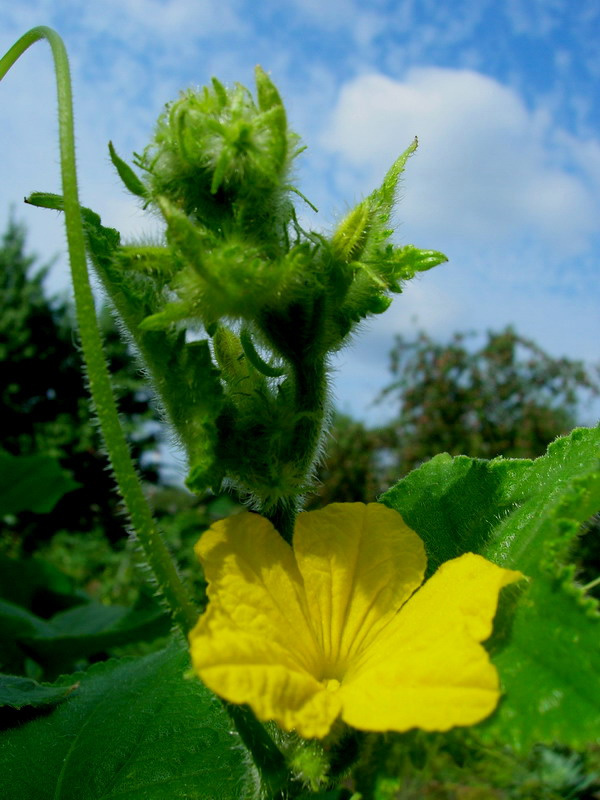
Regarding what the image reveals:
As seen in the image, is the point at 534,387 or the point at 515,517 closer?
the point at 515,517

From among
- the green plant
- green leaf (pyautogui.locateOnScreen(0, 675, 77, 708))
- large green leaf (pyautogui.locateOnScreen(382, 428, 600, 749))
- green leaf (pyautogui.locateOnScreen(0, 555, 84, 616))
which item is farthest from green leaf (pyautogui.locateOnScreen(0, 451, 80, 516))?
large green leaf (pyautogui.locateOnScreen(382, 428, 600, 749))

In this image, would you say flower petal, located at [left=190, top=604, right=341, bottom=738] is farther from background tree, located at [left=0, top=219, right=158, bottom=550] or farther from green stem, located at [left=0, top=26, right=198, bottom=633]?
background tree, located at [left=0, top=219, right=158, bottom=550]

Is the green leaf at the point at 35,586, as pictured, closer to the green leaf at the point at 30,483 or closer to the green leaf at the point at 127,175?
the green leaf at the point at 30,483

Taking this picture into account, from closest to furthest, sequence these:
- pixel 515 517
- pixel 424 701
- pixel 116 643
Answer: pixel 424 701, pixel 515 517, pixel 116 643

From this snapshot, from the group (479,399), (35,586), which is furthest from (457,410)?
(35,586)

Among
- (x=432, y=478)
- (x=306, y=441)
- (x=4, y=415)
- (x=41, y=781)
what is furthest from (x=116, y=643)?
(x=4, y=415)

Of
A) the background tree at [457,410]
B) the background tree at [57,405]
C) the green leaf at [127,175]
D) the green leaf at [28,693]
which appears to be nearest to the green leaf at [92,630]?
the green leaf at [28,693]

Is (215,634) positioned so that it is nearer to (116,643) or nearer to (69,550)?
(116,643)

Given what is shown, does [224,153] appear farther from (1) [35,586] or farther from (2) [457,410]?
(2) [457,410]
